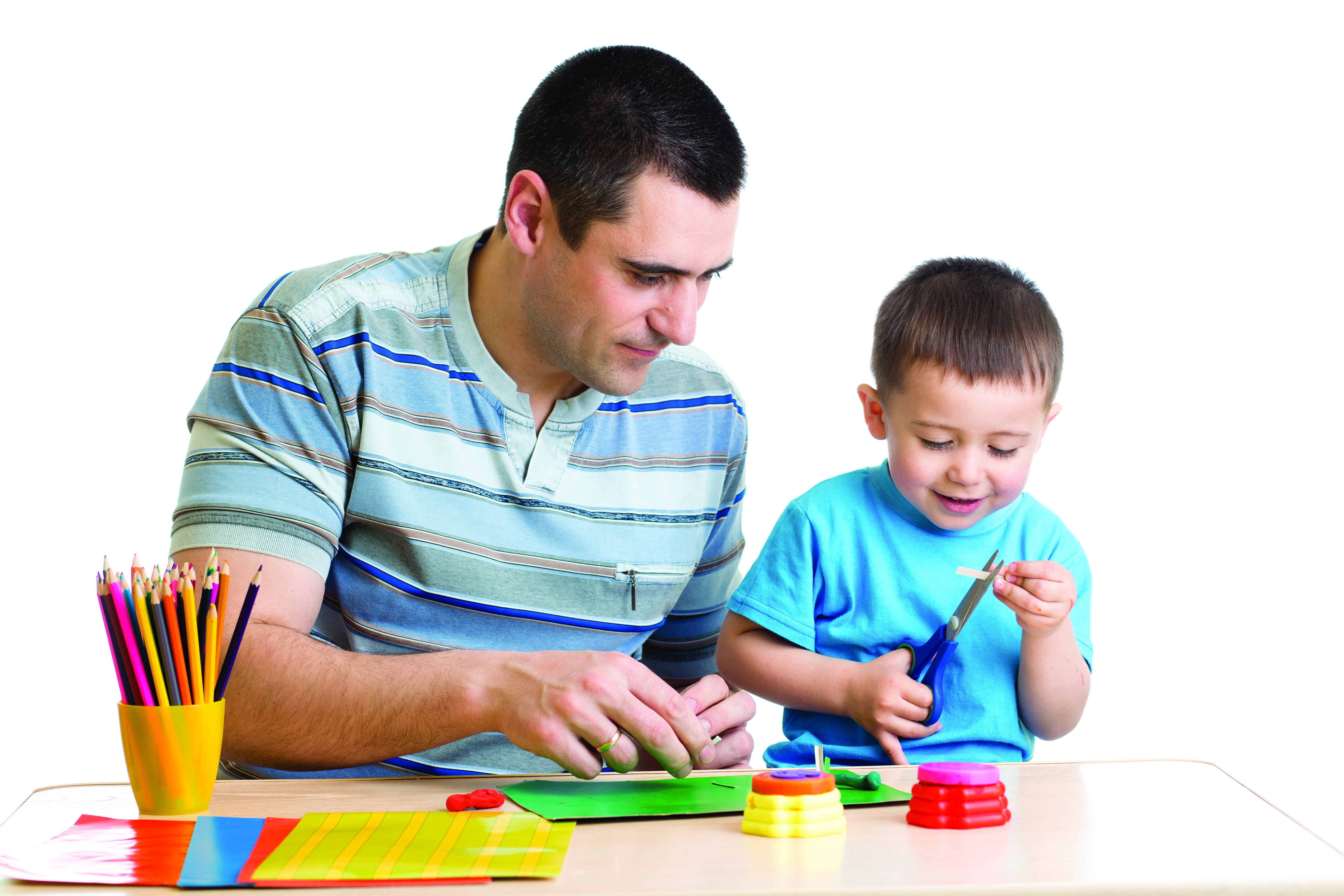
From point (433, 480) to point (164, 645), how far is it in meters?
0.47

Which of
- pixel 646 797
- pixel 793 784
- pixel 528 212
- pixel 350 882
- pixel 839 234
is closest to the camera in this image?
pixel 350 882

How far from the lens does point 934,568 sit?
134 centimetres

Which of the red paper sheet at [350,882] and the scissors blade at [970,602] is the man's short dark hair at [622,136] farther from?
the red paper sheet at [350,882]

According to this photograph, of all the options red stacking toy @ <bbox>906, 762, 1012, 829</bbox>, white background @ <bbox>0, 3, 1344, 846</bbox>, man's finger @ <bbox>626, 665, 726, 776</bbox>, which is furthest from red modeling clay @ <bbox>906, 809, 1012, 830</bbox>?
white background @ <bbox>0, 3, 1344, 846</bbox>

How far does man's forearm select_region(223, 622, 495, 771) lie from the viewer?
1.11m

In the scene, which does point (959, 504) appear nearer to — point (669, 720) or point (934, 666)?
point (934, 666)

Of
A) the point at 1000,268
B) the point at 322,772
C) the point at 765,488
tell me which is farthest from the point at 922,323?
the point at 765,488

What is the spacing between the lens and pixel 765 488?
2439 mm

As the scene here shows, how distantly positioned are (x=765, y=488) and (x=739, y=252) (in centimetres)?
49

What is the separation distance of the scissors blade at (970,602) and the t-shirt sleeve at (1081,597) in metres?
0.14

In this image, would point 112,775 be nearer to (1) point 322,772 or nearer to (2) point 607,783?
(1) point 322,772

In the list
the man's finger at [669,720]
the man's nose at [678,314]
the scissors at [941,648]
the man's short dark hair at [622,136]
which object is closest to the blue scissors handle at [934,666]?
the scissors at [941,648]

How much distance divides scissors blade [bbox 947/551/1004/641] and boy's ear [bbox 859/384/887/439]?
0.22 m

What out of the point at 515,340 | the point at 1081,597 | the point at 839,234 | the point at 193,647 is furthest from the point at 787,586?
the point at 839,234
